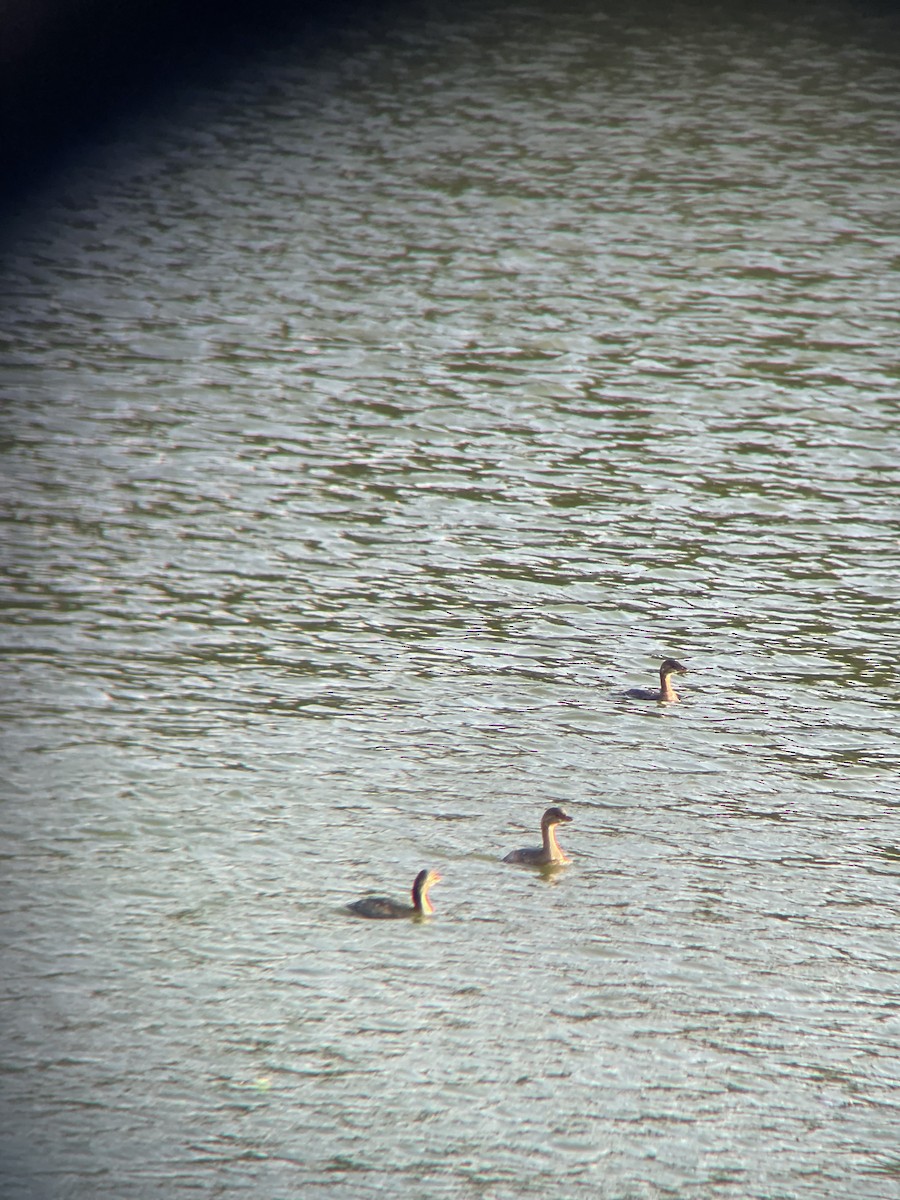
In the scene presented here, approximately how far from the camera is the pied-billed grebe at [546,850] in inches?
494

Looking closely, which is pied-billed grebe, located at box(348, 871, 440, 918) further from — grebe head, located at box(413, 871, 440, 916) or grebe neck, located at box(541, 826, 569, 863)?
grebe neck, located at box(541, 826, 569, 863)

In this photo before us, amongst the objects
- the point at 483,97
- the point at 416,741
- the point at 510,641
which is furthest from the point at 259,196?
the point at 416,741

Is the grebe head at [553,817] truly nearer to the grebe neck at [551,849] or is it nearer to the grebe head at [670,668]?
the grebe neck at [551,849]

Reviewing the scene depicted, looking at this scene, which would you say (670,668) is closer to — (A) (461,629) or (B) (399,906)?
(A) (461,629)

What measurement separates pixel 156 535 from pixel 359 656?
363cm

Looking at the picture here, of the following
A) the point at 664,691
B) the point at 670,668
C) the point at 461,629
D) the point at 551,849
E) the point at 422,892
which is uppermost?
the point at 422,892

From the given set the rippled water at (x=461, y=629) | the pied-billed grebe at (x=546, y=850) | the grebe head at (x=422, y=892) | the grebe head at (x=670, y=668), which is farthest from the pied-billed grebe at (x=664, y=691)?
the grebe head at (x=422, y=892)

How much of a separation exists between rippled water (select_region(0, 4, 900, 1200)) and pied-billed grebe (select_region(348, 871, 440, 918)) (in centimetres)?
13

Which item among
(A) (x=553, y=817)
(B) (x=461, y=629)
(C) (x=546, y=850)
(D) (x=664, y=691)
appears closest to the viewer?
(C) (x=546, y=850)

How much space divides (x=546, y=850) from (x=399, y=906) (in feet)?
4.48

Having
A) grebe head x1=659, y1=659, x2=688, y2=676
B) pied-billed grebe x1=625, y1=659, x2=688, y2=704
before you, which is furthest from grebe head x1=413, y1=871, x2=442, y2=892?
grebe head x1=659, y1=659, x2=688, y2=676

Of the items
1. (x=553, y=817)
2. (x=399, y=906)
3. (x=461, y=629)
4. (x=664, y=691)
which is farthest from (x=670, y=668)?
(x=399, y=906)

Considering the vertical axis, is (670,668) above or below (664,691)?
above

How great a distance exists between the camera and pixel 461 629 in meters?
17.0
